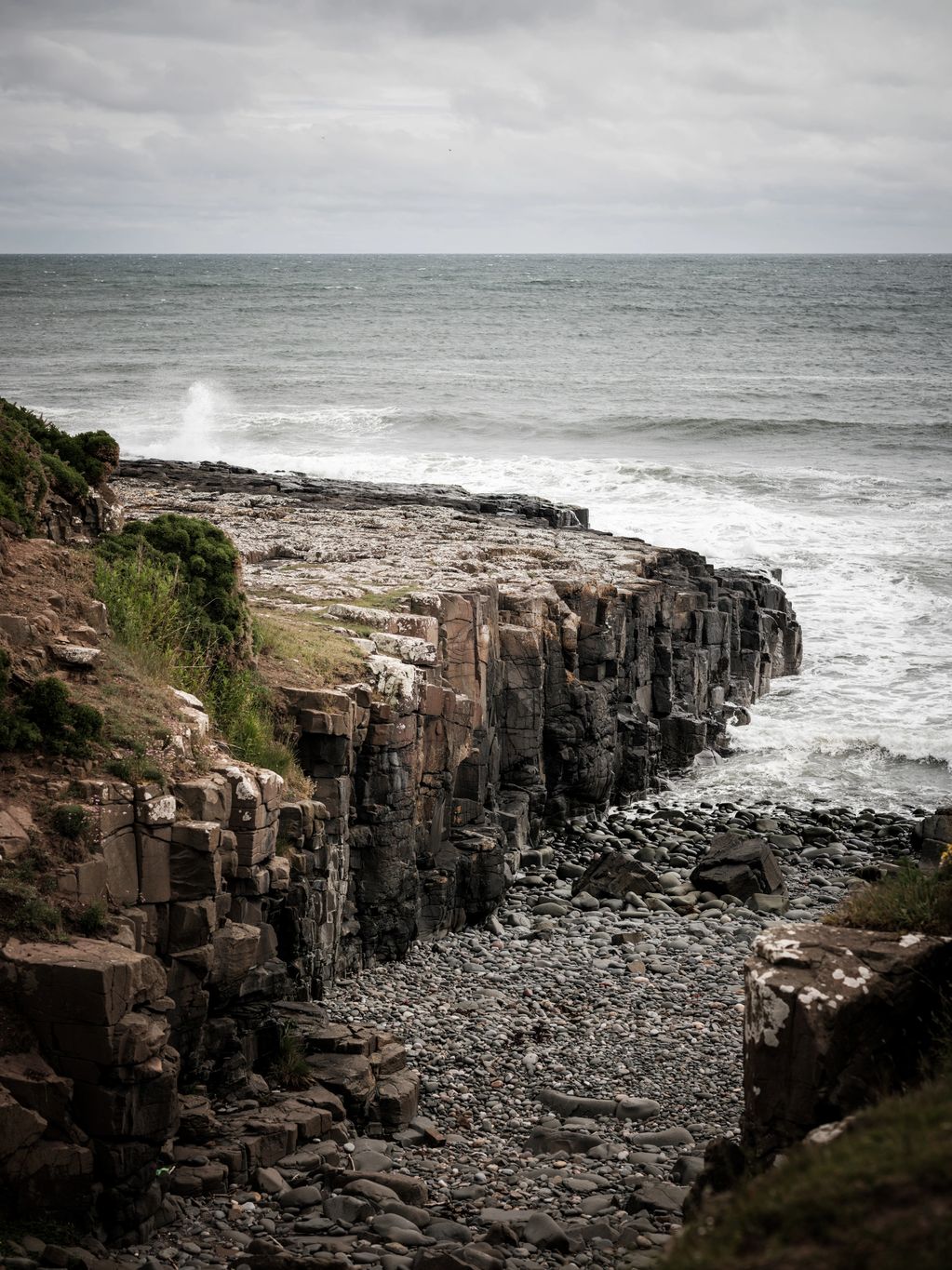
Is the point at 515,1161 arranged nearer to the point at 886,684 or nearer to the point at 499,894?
the point at 499,894

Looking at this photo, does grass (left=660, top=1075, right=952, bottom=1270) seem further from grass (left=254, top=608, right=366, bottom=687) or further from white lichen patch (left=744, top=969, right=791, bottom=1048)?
grass (left=254, top=608, right=366, bottom=687)

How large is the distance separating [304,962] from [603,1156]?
5.02m

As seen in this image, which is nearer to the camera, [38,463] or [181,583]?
[38,463]

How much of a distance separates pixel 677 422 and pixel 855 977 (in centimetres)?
6208

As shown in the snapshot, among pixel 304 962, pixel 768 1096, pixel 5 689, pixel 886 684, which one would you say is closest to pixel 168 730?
pixel 5 689

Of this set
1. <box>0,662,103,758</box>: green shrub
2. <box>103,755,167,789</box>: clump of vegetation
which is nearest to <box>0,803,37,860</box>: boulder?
<box>0,662,103,758</box>: green shrub

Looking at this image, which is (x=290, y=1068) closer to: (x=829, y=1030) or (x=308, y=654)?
(x=829, y=1030)

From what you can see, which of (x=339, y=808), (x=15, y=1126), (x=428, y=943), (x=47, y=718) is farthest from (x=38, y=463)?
(x=428, y=943)

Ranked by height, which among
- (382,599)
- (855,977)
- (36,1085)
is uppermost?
(382,599)

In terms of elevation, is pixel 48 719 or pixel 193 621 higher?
pixel 193 621

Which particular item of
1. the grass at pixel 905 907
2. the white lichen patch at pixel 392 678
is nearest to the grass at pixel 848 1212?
the grass at pixel 905 907

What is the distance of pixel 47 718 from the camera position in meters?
14.0

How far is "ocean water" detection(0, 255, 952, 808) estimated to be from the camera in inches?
1379

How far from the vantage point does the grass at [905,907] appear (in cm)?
1194
